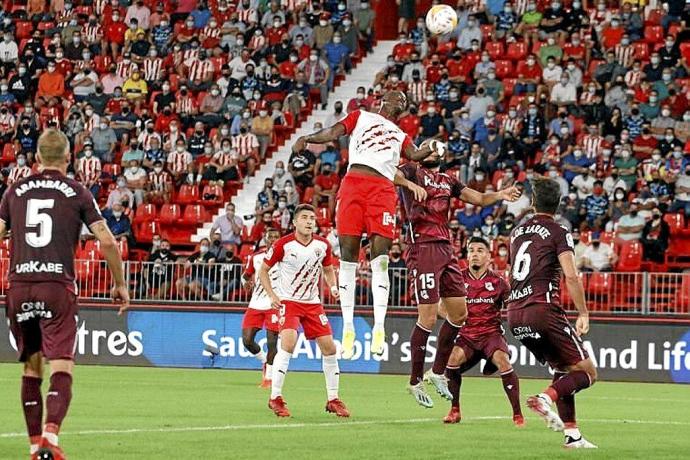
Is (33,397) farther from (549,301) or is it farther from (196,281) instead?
(196,281)

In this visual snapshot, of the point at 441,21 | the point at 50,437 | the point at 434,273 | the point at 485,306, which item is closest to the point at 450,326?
the point at 485,306

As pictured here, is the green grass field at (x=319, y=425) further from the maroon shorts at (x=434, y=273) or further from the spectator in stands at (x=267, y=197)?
the spectator in stands at (x=267, y=197)

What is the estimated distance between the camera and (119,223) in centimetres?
3069

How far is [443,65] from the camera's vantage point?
3294cm

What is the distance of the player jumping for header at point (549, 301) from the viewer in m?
12.4

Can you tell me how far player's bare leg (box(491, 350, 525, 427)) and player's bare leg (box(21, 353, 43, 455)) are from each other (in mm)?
5719

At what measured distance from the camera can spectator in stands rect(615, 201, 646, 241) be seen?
87.6 ft

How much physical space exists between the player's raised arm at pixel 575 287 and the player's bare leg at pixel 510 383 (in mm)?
2832

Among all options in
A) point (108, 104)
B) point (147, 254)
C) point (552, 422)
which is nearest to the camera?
point (552, 422)

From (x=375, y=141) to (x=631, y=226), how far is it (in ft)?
41.6

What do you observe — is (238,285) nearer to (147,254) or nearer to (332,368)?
(147,254)

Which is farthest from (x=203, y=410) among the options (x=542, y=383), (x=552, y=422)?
(x=542, y=383)

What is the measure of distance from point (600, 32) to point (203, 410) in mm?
17965

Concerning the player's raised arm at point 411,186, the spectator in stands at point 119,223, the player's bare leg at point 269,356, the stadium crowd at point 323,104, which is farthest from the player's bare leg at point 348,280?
the spectator in stands at point 119,223
